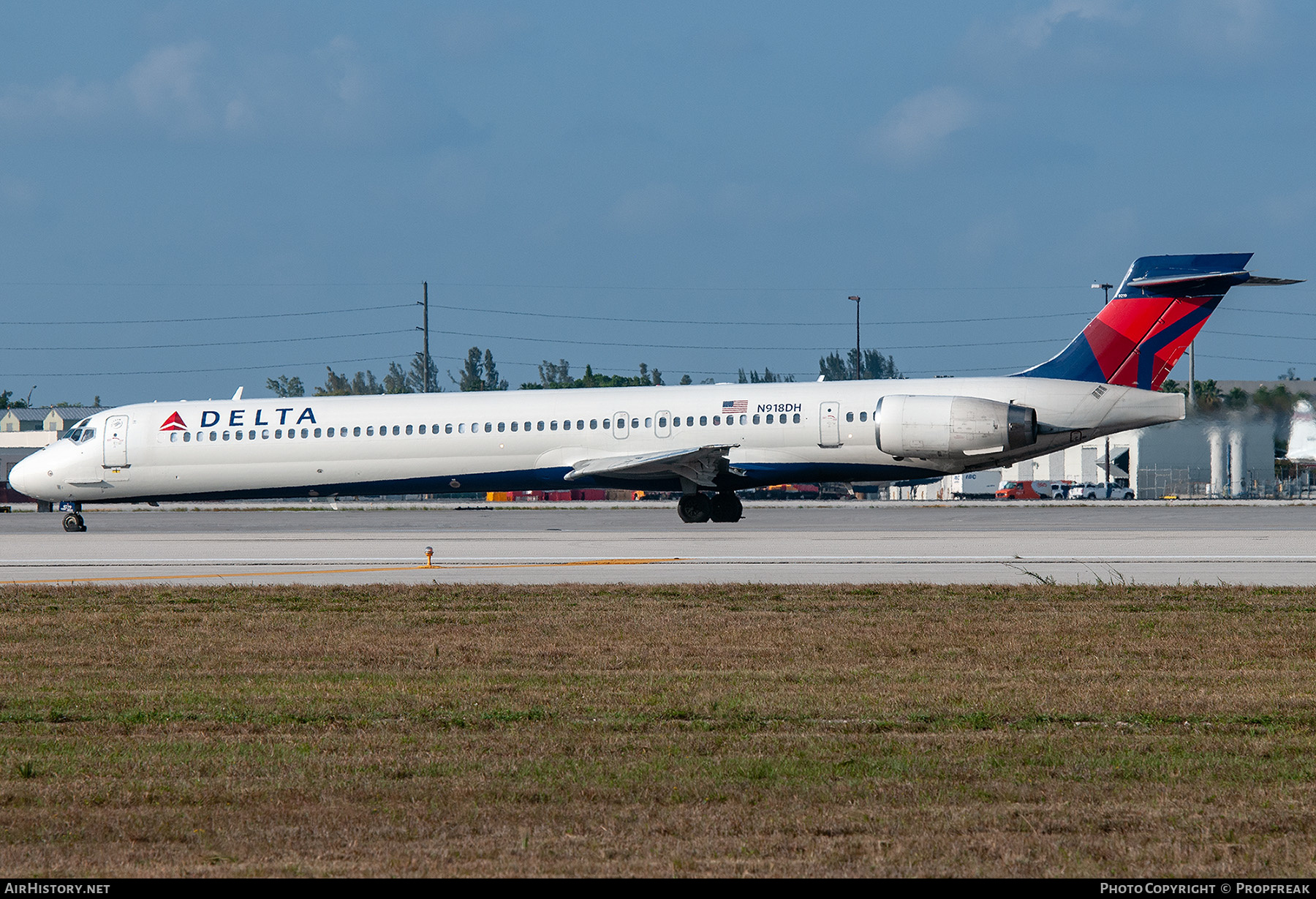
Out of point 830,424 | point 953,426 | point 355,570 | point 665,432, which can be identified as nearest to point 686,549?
point 355,570

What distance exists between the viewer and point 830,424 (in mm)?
32188

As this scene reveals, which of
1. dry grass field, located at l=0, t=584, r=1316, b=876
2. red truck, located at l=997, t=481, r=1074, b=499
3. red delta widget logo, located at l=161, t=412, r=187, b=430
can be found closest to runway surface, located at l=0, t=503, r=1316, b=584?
red delta widget logo, located at l=161, t=412, r=187, b=430

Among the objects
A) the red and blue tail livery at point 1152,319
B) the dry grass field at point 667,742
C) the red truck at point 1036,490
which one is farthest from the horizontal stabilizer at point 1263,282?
the red truck at point 1036,490

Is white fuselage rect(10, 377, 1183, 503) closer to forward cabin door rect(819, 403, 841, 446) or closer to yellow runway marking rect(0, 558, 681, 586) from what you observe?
forward cabin door rect(819, 403, 841, 446)

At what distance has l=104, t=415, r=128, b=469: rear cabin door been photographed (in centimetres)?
3528

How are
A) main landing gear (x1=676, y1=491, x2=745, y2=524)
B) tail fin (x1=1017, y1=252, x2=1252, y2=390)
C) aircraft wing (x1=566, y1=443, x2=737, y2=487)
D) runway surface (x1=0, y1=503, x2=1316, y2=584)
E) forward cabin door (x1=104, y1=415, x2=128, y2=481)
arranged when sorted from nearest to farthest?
runway surface (x1=0, y1=503, x2=1316, y2=584)
tail fin (x1=1017, y1=252, x2=1252, y2=390)
aircraft wing (x1=566, y1=443, x2=737, y2=487)
main landing gear (x1=676, y1=491, x2=745, y2=524)
forward cabin door (x1=104, y1=415, x2=128, y2=481)

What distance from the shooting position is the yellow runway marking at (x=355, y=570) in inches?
747

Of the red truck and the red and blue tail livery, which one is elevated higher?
the red and blue tail livery

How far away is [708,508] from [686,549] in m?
10.5

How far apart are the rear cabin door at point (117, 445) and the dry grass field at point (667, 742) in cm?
2228

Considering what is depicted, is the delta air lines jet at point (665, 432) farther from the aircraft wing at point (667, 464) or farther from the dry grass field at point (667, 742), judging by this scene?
the dry grass field at point (667, 742)

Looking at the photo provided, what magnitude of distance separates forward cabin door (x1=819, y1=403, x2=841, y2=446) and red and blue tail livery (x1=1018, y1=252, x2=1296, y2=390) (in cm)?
566

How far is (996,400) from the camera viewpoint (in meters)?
31.6

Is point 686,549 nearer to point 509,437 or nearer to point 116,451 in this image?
point 509,437
